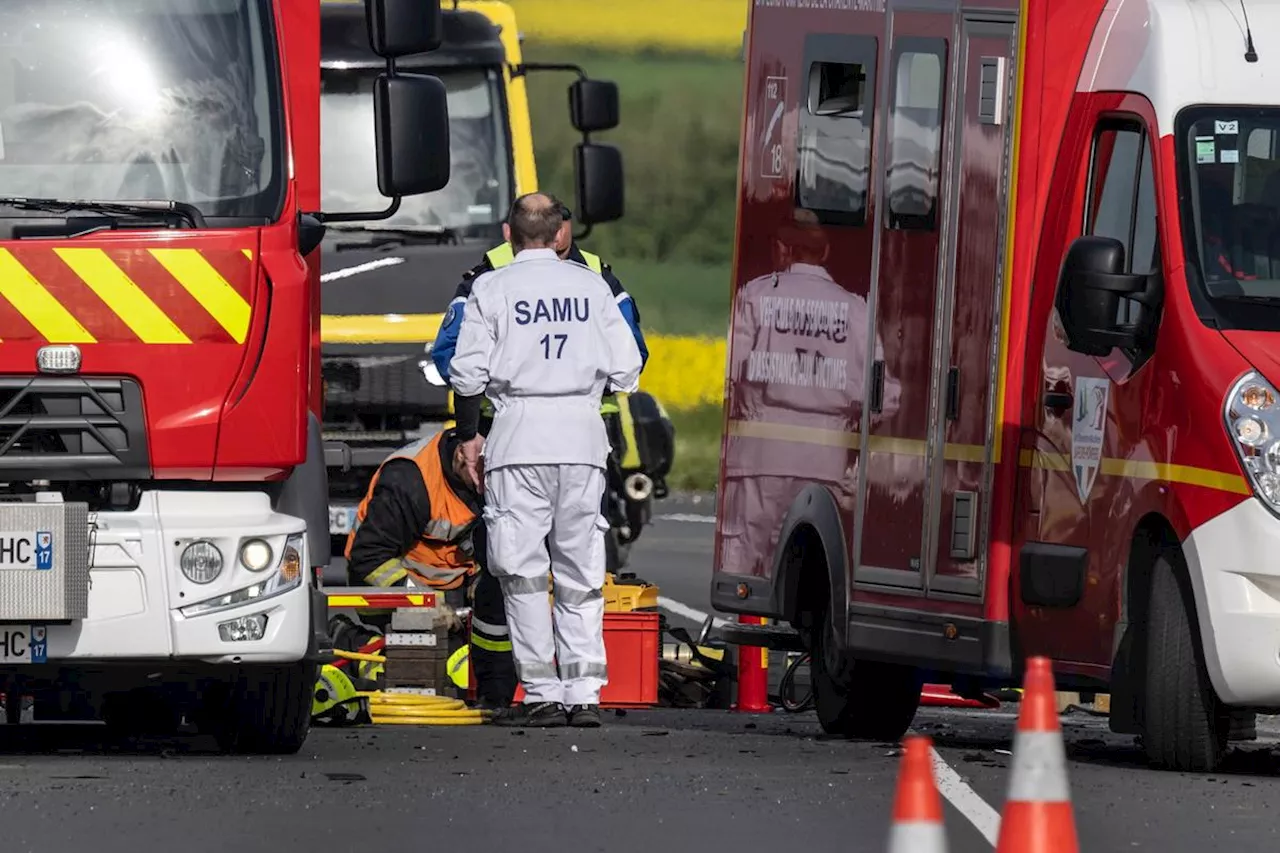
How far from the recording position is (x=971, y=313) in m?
11.9

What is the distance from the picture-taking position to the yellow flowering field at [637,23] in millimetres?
41938

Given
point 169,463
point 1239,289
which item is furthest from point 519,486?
point 1239,289

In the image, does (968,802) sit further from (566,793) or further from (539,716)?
(539,716)

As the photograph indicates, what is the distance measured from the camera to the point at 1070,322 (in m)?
11.1

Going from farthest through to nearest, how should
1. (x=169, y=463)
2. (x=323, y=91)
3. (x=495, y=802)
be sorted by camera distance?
1. (x=323, y=91)
2. (x=169, y=463)
3. (x=495, y=802)

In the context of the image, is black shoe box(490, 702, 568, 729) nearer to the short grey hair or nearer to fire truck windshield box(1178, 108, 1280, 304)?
the short grey hair

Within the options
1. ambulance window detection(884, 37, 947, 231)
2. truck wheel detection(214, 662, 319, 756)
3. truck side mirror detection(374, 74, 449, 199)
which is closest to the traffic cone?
truck wheel detection(214, 662, 319, 756)

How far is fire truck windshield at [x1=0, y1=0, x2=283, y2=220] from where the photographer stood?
35.5 ft

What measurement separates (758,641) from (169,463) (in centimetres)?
367

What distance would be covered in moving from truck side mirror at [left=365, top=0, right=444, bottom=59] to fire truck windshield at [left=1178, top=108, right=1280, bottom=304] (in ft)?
8.25

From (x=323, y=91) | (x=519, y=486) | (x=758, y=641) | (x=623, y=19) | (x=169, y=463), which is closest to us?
(x=169, y=463)

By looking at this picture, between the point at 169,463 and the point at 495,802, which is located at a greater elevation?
the point at 169,463

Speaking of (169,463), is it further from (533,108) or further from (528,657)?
(533,108)

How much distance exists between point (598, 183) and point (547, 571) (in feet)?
20.4
